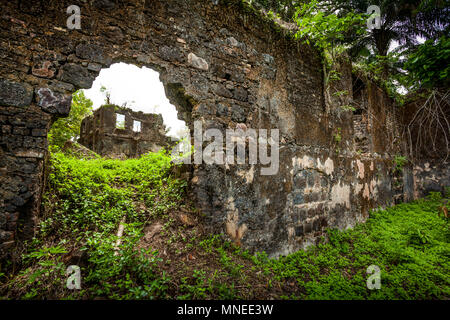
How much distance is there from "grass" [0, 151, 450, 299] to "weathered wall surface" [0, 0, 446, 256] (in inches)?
11.4

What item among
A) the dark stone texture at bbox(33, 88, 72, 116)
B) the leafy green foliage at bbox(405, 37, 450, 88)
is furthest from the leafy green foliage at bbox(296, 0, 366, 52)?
the dark stone texture at bbox(33, 88, 72, 116)

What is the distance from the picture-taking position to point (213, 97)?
3.28m

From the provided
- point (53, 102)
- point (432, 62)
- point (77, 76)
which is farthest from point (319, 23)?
point (53, 102)

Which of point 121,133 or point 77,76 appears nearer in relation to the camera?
point 77,76

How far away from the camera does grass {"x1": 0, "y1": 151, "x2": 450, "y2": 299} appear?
2.04 metres

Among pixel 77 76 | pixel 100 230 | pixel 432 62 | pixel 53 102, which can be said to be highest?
pixel 432 62

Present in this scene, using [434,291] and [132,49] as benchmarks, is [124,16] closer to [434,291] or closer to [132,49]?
[132,49]

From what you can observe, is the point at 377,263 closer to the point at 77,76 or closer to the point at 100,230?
the point at 100,230

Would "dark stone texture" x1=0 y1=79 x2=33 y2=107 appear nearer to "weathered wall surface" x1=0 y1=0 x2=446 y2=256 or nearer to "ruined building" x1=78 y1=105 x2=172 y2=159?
"weathered wall surface" x1=0 y1=0 x2=446 y2=256

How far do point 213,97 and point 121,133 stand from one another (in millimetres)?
10740

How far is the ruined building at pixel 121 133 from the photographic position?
11797mm

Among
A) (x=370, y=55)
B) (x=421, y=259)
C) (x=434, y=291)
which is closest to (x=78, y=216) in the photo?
(x=434, y=291)

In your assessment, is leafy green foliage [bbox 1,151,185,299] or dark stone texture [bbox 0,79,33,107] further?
dark stone texture [bbox 0,79,33,107]

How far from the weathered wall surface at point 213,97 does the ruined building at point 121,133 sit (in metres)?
8.35
